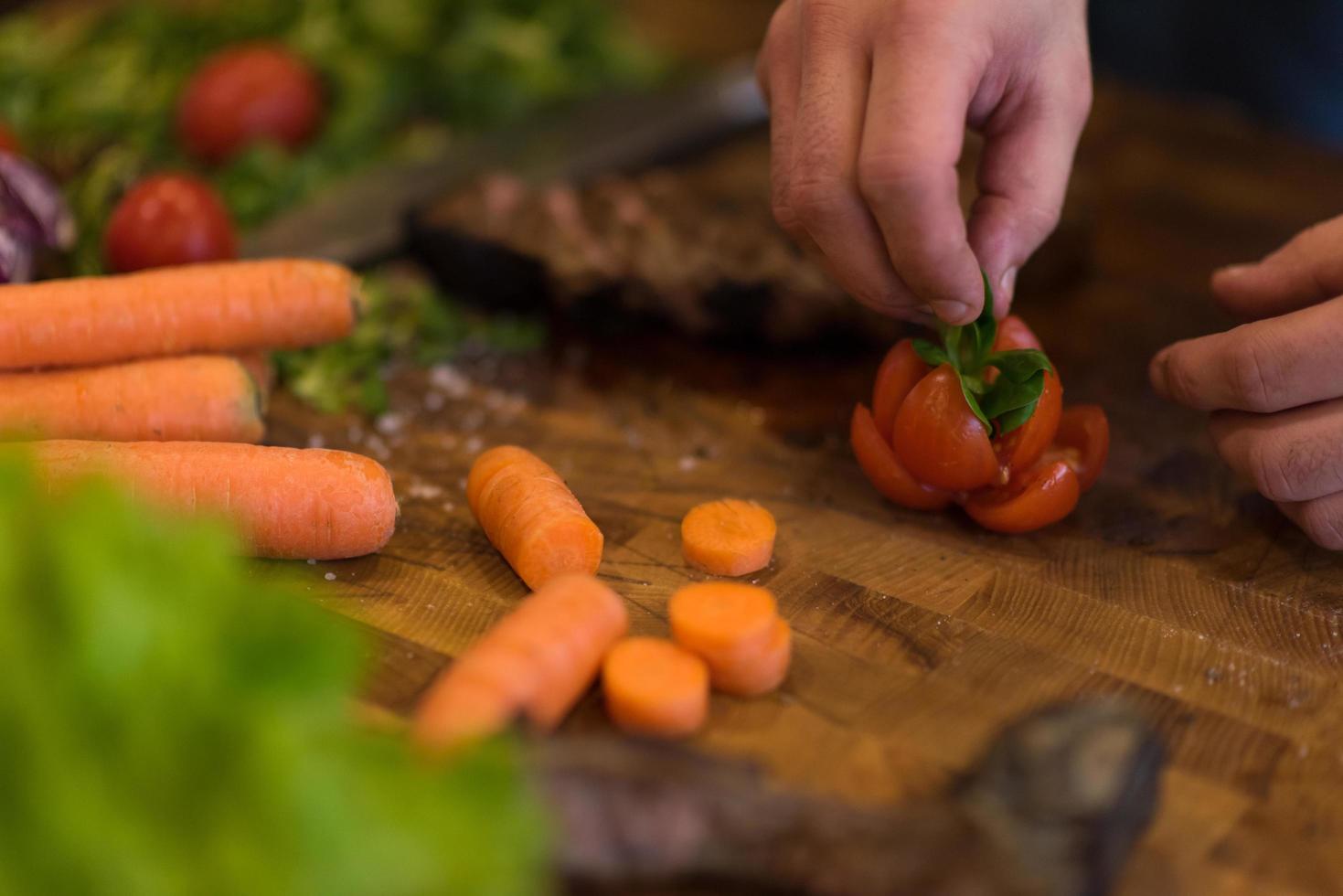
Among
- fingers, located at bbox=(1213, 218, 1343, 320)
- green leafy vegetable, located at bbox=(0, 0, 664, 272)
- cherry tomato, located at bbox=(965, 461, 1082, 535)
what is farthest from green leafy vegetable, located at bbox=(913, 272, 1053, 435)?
green leafy vegetable, located at bbox=(0, 0, 664, 272)

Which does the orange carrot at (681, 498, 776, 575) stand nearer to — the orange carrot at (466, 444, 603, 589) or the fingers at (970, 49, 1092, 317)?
the orange carrot at (466, 444, 603, 589)

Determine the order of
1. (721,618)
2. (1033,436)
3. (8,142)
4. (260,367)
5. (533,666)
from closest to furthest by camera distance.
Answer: (533,666) < (721,618) < (1033,436) < (260,367) < (8,142)

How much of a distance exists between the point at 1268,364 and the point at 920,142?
810 mm

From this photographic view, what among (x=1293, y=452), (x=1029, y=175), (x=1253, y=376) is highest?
(x=1029, y=175)

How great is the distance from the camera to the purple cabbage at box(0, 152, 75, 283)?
2.83 metres

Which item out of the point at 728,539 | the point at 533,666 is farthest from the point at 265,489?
the point at 728,539

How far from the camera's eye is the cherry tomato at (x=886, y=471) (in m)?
2.39

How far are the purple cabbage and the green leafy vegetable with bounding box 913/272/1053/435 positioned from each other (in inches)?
82.3

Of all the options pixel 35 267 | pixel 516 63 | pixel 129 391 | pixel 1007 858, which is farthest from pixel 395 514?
pixel 516 63

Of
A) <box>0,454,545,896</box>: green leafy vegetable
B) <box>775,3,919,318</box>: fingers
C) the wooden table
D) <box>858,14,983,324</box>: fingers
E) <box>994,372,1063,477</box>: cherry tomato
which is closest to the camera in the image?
<box>0,454,545,896</box>: green leafy vegetable

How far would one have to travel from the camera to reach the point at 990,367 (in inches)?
92.3

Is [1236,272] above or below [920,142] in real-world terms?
below

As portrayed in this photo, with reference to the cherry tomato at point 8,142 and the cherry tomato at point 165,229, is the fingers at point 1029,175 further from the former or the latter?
the cherry tomato at point 8,142

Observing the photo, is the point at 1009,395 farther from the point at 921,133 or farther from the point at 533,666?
the point at 533,666
